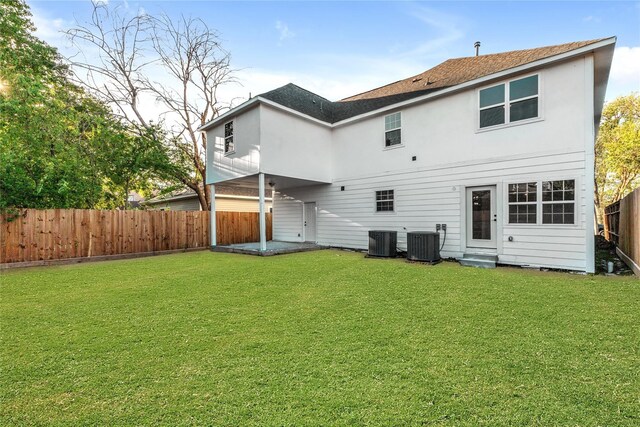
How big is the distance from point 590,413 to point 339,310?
8.51 ft

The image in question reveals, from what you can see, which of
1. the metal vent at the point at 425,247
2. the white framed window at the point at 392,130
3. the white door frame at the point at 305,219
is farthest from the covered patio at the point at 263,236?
the metal vent at the point at 425,247

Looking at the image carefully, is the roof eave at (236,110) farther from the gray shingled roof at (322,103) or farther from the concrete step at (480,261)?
the concrete step at (480,261)

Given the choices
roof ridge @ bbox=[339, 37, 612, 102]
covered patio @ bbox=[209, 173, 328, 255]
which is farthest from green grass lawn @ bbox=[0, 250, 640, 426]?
roof ridge @ bbox=[339, 37, 612, 102]

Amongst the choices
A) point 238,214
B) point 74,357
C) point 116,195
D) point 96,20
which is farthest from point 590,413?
point 96,20

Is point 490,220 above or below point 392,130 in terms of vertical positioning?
below

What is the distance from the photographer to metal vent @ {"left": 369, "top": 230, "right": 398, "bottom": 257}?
8938mm

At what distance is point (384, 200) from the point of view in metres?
9.97

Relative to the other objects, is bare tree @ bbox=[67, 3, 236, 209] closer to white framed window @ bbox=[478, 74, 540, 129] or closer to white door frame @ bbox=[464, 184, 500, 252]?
white door frame @ bbox=[464, 184, 500, 252]

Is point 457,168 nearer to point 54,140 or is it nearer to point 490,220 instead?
point 490,220

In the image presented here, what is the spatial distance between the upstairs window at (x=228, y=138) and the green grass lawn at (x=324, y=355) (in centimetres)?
721

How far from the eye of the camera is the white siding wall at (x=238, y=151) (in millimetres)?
9797

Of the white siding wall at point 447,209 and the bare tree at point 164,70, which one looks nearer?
the white siding wall at point 447,209

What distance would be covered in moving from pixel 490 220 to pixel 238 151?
866cm

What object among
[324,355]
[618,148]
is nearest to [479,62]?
[324,355]
